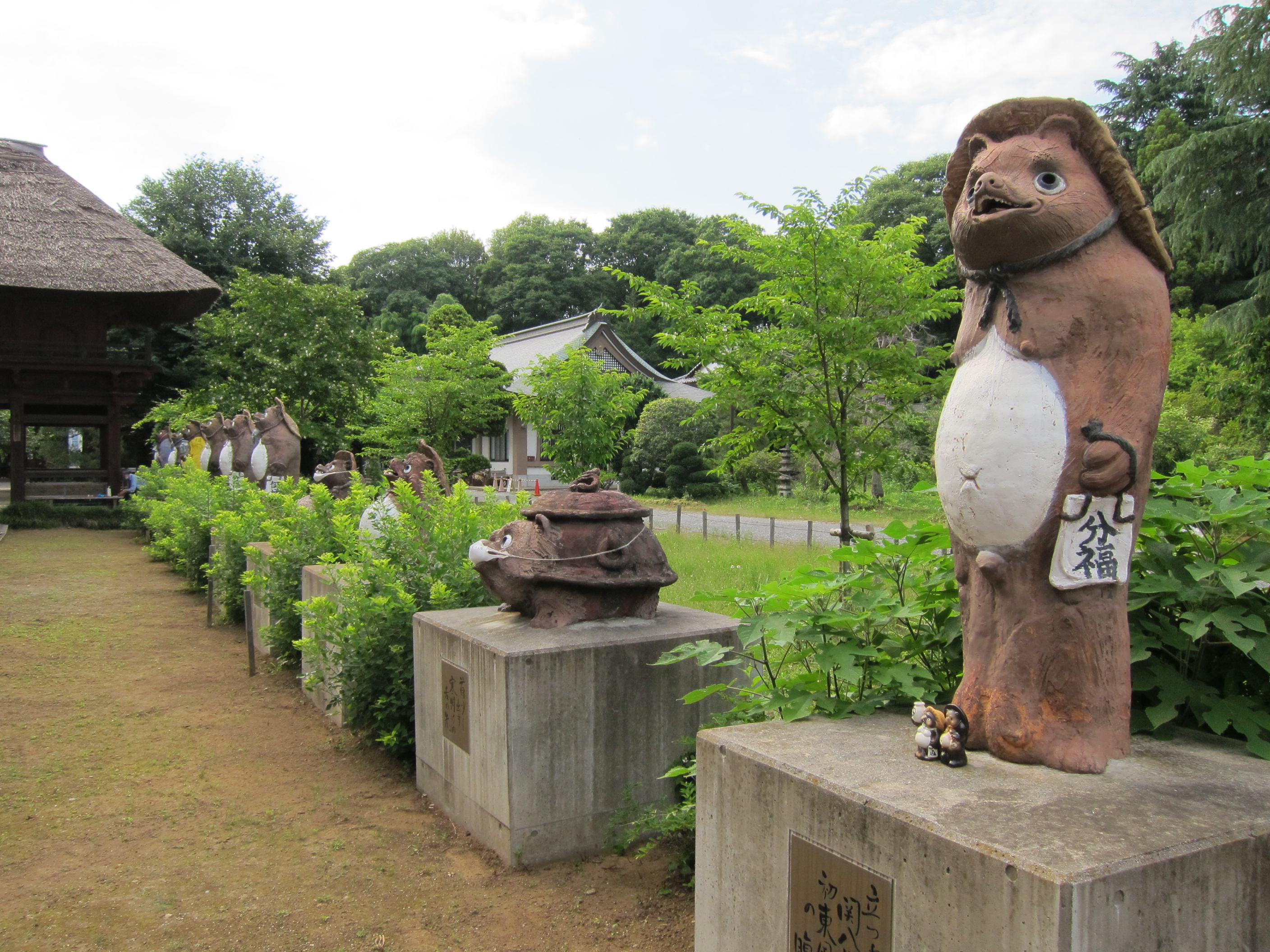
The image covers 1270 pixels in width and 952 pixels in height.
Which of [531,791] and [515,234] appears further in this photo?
[515,234]

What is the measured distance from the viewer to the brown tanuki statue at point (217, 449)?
14000 mm

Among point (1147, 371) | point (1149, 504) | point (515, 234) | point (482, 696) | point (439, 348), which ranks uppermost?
point (515, 234)

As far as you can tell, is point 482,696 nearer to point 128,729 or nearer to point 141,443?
point 128,729

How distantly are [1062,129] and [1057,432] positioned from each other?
2.84 feet

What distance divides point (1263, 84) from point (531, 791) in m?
16.2

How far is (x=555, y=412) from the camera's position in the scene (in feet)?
51.8

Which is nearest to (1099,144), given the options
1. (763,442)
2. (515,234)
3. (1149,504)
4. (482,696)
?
(1149,504)

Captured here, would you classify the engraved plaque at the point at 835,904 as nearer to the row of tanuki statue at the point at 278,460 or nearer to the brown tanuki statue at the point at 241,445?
the row of tanuki statue at the point at 278,460

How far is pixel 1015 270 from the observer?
8.23ft

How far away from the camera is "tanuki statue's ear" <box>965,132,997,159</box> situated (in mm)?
2643

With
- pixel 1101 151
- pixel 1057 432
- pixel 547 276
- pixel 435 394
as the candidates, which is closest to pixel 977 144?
pixel 1101 151

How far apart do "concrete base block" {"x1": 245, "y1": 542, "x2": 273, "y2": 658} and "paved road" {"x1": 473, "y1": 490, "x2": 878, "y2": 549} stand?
4.65 meters

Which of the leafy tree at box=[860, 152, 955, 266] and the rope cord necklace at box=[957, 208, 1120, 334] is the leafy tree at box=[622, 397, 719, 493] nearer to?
the leafy tree at box=[860, 152, 955, 266]

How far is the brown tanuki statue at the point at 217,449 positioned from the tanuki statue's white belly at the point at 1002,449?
13.1 m
